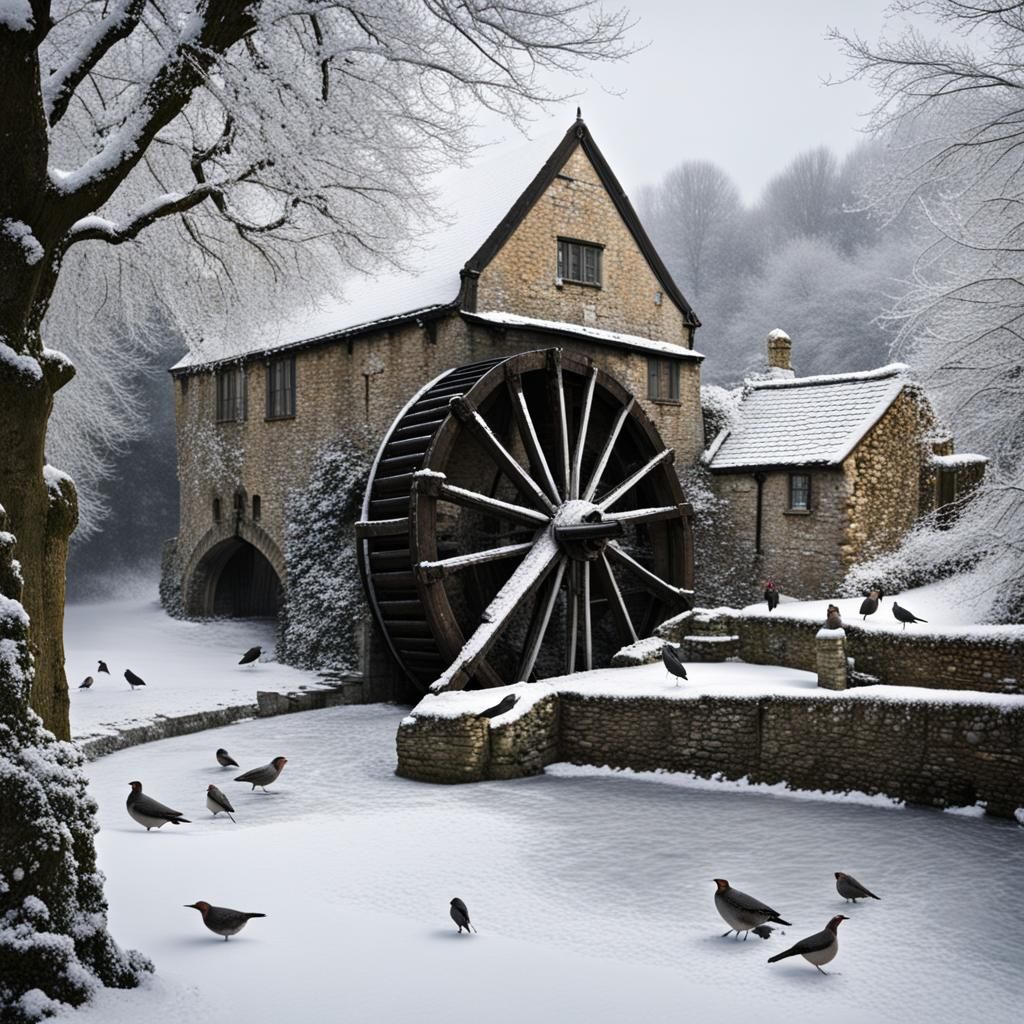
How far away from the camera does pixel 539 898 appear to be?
734cm

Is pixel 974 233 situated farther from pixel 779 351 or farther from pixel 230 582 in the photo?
pixel 230 582

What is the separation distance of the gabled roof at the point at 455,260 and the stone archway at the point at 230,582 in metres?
3.63

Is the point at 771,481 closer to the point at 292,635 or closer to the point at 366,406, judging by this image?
the point at 366,406

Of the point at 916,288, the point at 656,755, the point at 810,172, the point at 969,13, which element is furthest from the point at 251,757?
the point at 810,172

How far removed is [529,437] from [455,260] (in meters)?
3.29

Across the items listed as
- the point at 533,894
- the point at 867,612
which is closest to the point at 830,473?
the point at 867,612

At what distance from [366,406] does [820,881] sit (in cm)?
1023

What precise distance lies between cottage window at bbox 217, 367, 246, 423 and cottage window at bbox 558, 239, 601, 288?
5.94m

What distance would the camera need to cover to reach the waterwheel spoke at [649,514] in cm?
1536

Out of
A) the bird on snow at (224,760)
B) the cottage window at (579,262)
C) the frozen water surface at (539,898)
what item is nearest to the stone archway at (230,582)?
the cottage window at (579,262)

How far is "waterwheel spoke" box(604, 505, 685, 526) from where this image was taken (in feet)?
50.4

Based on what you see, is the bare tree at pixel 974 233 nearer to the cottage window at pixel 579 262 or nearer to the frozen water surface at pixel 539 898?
the frozen water surface at pixel 539 898

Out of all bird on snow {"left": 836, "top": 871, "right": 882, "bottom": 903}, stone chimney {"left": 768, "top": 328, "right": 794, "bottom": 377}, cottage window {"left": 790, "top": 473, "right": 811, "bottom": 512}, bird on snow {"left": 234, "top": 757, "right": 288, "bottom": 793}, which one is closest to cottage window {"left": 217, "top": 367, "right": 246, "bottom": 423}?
cottage window {"left": 790, "top": 473, "right": 811, "bottom": 512}

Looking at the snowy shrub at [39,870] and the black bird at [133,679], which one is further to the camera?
the black bird at [133,679]
